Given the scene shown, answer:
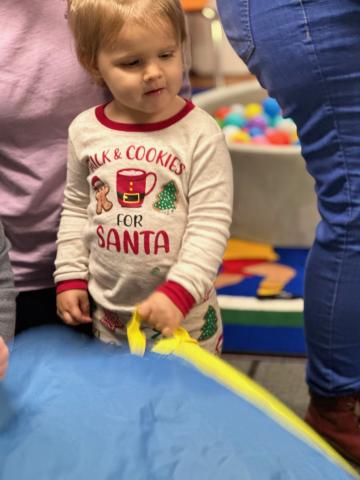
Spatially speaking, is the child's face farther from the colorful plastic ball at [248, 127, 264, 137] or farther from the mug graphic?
the colorful plastic ball at [248, 127, 264, 137]

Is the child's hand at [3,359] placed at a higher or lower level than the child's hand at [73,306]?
higher

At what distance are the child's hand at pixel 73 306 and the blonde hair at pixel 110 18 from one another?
33 cm

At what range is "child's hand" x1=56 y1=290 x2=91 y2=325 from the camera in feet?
4.12

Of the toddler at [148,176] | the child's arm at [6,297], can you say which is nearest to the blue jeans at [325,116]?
the toddler at [148,176]

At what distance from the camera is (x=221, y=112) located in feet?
8.79

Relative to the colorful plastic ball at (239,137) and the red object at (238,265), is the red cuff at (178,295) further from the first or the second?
the colorful plastic ball at (239,137)

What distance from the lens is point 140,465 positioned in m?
0.85

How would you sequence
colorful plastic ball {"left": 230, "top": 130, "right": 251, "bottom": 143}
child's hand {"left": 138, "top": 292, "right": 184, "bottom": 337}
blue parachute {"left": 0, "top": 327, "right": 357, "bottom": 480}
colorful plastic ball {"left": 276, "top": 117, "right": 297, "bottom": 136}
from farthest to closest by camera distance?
A: colorful plastic ball {"left": 276, "top": 117, "right": 297, "bottom": 136}
colorful plastic ball {"left": 230, "top": 130, "right": 251, "bottom": 143}
child's hand {"left": 138, "top": 292, "right": 184, "bottom": 337}
blue parachute {"left": 0, "top": 327, "right": 357, "bottom": 480}

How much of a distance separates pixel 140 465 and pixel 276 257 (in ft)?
4.08

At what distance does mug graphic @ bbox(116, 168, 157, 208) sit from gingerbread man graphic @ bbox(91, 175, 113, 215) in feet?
0.07

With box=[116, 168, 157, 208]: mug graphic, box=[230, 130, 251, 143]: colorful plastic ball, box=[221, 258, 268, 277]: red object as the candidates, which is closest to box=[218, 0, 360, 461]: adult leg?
box=[116, 168, 157, 208]: mug graphic

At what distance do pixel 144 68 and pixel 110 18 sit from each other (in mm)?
78

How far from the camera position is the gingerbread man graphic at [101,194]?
3.95 ft

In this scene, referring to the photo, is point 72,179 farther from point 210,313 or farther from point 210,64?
point 210,64
